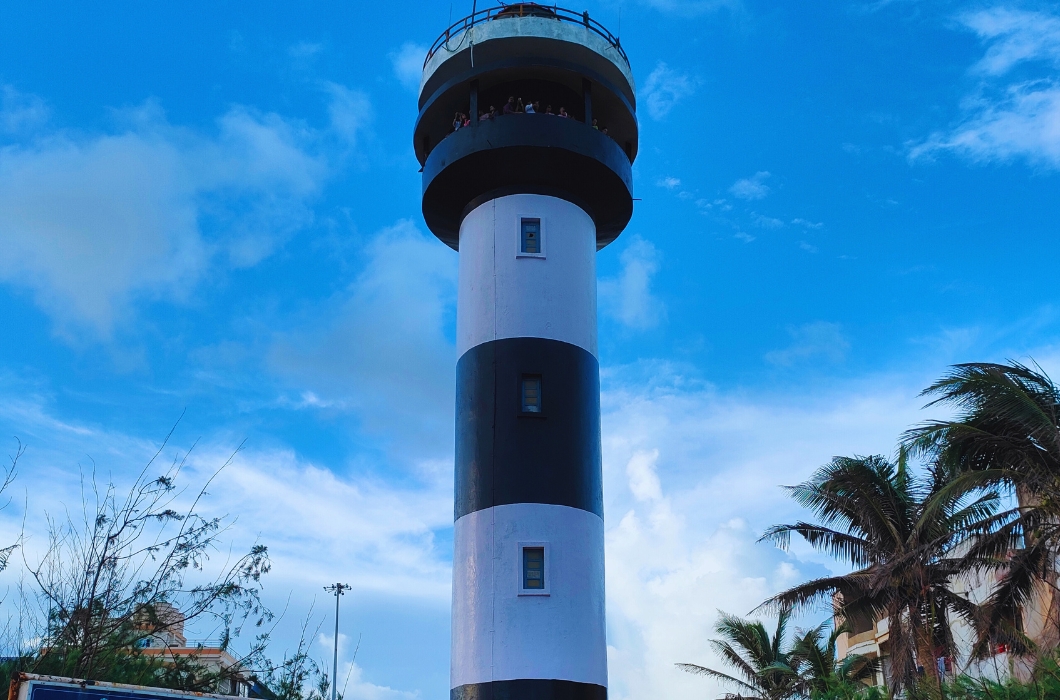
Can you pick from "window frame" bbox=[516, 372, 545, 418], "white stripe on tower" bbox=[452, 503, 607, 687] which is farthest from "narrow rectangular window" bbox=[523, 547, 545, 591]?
"window frame" bbox=[516, 372, 545, 418]

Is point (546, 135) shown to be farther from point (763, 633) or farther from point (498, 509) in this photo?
point (763, 633)

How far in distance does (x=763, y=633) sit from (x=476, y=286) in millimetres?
23367

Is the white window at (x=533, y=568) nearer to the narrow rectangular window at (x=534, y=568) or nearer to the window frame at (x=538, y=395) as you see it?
the narrow rectangular window at (x=534, y=568)

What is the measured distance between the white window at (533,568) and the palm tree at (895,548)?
9.05m

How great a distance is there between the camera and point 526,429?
21.4m

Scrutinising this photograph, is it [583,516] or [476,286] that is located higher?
[476,286]

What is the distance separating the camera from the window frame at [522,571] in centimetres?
1995

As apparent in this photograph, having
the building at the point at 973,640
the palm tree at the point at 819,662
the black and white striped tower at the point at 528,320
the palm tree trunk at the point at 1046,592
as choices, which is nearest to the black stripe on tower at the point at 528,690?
the black and white striped tower at the point at 528,320

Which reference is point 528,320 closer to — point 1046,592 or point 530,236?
point 530,236

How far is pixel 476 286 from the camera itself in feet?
76.2

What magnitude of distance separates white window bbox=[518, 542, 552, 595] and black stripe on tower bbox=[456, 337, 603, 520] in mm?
924

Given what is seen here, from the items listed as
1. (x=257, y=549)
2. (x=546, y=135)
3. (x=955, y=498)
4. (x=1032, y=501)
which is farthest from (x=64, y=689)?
(x=1032, y=501)

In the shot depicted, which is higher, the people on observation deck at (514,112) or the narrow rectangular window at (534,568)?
Result: the people on observation deck at (514,112)

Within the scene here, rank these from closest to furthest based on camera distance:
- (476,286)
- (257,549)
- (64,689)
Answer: (64,689), (257,549), (476,286)
